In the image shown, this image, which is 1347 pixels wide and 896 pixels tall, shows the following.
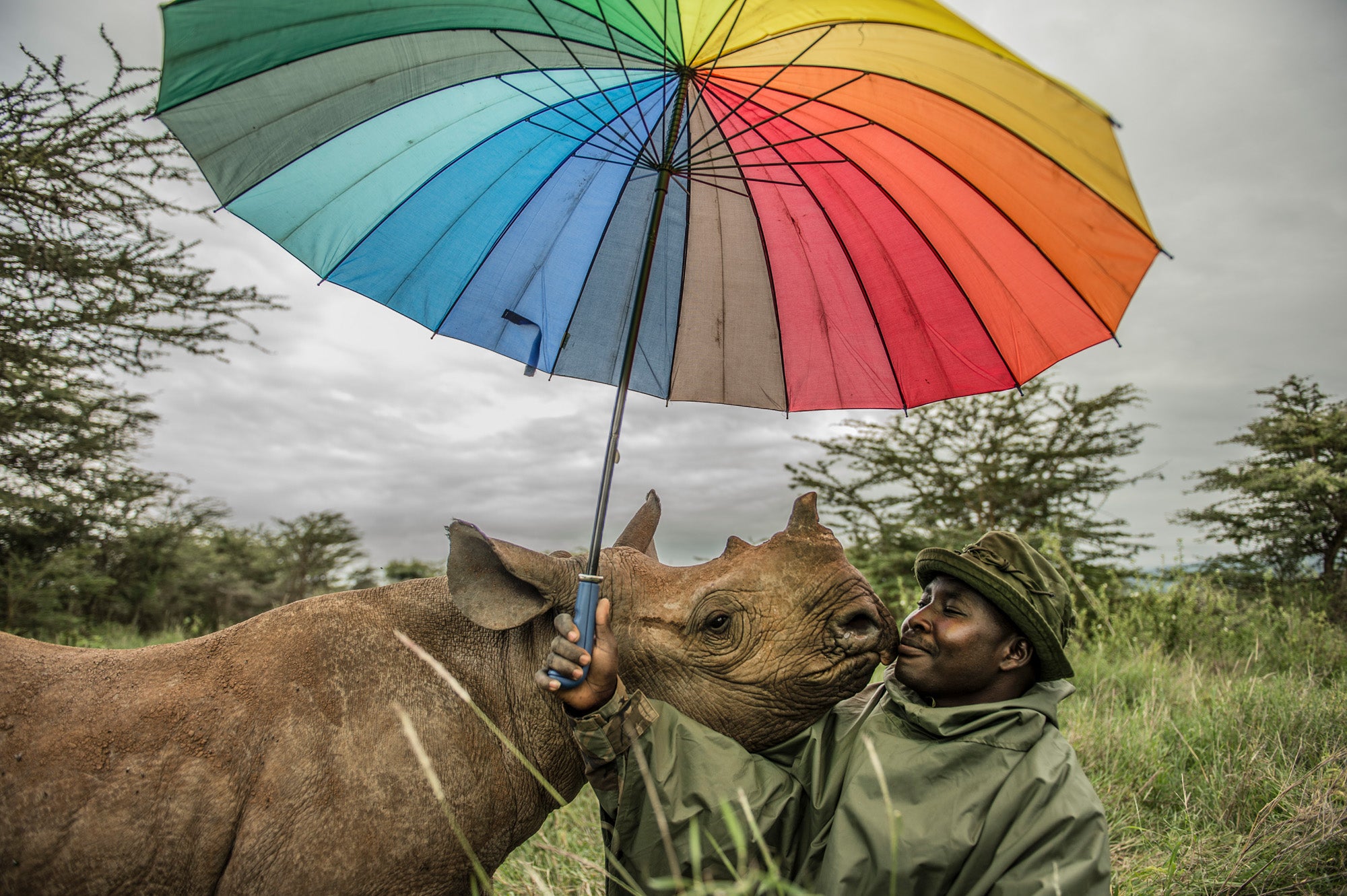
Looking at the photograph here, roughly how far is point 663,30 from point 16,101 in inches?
289

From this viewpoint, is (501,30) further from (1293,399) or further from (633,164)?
(1293,399)

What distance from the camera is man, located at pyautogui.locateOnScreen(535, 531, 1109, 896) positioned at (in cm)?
238

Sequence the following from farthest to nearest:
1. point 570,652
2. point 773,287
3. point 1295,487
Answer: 1. point 1295,487
2. point 773,287
3. point 570,652

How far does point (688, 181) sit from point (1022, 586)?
2.13 m

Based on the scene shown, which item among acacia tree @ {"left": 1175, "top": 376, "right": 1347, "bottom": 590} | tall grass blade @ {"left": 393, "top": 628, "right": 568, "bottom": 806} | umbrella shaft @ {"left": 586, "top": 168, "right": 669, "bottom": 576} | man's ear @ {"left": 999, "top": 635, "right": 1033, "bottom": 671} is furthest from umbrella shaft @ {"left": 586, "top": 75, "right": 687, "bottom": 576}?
acacia tree @ {"left": 1175, "top": 376, "right": 1347, "bottom": 590}

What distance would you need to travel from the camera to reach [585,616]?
2451mm

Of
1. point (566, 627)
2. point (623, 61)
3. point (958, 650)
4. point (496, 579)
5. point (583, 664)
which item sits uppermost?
point (623, 61)

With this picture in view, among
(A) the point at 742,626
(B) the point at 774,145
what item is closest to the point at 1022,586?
(A) the point at 742,626

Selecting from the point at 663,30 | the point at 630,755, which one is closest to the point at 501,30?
the point at 663,30

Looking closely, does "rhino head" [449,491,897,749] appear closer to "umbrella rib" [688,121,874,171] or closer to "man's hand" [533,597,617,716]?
"man's hand" [533,597,617,716]

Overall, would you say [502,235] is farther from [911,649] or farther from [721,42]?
[911,649]

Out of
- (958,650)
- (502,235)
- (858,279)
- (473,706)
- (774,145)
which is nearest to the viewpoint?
(473,706)

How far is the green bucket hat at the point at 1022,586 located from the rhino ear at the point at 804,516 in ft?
1.86

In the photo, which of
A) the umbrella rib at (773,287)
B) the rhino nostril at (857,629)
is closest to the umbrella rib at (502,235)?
the umbrella rib at (773,287)
